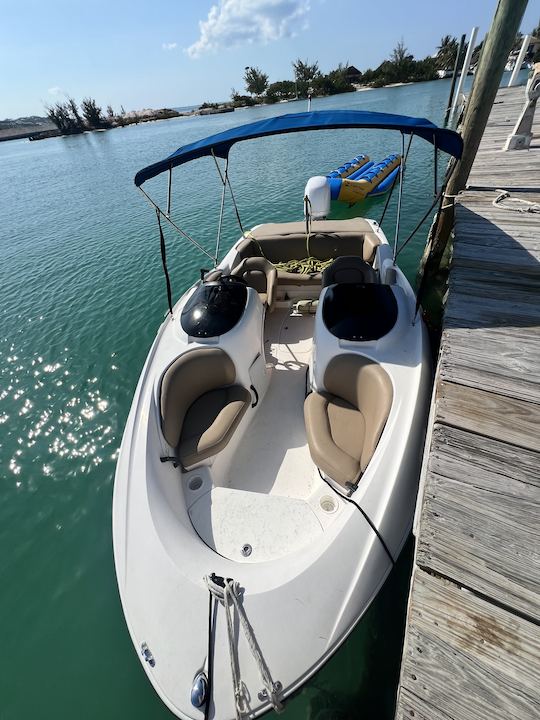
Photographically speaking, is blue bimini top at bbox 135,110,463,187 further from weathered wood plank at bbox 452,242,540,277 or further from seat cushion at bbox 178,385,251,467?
seat cushion at bbox 178,385,251,467

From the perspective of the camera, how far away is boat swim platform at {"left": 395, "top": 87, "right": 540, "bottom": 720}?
60.1 inches

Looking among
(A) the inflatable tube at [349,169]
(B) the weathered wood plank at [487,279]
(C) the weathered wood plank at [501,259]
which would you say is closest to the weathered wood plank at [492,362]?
(B) the weathered wood plank at [487,279]

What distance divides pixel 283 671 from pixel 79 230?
16.7 m

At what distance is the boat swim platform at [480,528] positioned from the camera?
153 centimetres

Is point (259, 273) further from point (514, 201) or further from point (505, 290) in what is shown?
point (514, 201)

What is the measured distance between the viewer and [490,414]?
2354mm

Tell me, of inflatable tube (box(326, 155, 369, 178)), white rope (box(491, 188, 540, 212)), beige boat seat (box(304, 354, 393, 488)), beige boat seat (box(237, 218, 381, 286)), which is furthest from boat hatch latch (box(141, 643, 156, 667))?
inflatable tube (box(326, 155, 369, 178))

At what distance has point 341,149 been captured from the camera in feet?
68.2

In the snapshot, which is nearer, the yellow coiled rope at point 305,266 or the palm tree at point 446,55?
the yellow coiled rope at point 305,266

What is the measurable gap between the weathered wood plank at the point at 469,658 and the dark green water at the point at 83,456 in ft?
5.36

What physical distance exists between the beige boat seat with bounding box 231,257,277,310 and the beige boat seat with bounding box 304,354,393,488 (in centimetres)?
250

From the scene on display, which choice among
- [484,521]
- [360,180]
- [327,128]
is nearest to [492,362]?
[484,521]

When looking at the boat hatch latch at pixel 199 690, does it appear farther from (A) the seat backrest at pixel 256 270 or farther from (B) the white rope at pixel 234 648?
(A) the seat backrest at pixel 256 270

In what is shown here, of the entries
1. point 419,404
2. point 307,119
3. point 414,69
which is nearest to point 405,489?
point 419,404
